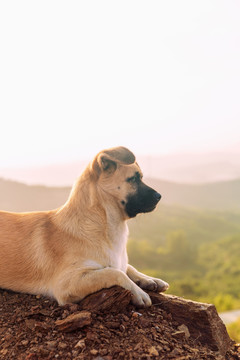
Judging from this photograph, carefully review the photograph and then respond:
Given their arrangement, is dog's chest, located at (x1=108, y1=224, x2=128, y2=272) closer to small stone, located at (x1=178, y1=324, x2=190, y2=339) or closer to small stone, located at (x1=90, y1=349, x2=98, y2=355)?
small stone, located at (x1=178, y1=324, x2=190, y2=339)

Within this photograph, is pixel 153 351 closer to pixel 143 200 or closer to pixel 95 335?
pixel 95 335

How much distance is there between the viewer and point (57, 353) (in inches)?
159

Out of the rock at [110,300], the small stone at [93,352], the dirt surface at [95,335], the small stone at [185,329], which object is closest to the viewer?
the small stone at [93,352]

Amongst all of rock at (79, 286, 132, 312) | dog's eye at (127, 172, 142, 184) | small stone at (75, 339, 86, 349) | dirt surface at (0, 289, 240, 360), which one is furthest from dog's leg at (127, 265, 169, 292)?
small stone at (75, 339, 86, 349)

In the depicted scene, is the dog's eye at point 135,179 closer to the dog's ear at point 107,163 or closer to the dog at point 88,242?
the dog at point 88,242

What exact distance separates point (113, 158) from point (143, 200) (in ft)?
2.36

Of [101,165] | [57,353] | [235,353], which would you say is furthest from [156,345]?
[101,165]

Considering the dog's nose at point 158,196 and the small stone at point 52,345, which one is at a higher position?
the dog's nose at point 158,196

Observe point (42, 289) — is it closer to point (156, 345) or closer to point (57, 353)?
point (57, 353)

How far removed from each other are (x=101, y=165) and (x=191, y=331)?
2.65 meters

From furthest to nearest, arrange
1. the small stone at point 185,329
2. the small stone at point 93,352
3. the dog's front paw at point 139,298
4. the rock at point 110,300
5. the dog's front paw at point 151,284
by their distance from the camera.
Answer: the dog's front paw at point 151,284, the small stone at point 185,329, the dog's front paw at point 139,298, the rock at point 110,300, the small stone at point 93,352

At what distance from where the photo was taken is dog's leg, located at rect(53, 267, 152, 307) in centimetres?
477

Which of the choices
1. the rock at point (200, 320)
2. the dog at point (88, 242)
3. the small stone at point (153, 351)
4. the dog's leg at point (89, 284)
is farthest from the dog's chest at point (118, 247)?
the small stone at point (153, 351)

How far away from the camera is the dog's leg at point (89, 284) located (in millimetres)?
4767
